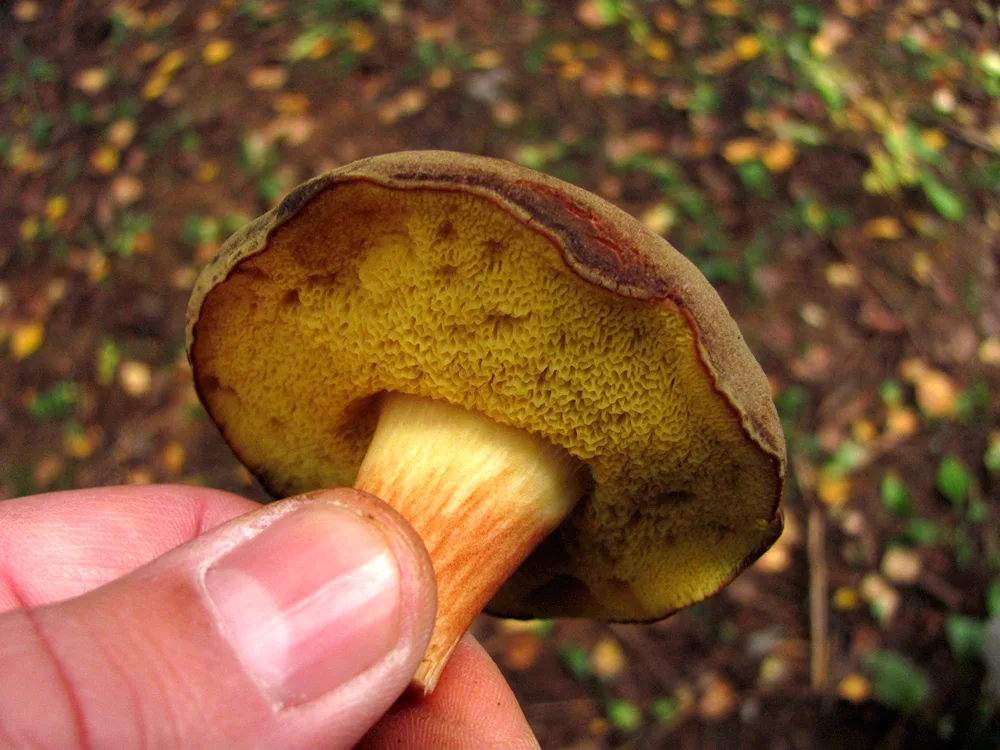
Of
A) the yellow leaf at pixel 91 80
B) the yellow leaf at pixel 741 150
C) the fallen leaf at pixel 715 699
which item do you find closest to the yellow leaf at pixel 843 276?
the yellow leaf at pixel 741 150

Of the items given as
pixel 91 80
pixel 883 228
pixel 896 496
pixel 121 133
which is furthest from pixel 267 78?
pixel 896 496

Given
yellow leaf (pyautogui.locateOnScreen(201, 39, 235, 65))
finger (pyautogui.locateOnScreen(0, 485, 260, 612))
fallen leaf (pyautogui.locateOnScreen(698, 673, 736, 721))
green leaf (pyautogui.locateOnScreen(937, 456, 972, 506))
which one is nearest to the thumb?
finger (pyautogui.locateOnScreen(0, 485, 260, 612))

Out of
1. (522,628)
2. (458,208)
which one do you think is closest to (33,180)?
(522,628)

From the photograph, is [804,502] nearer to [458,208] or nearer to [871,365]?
[871,365]

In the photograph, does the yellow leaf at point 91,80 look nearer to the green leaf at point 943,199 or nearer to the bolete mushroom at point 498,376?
the bolete mushroom at point 498,376

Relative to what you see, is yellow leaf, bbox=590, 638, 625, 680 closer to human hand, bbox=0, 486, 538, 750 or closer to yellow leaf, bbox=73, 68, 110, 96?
human hand, bbox=0, 486, 538, 750

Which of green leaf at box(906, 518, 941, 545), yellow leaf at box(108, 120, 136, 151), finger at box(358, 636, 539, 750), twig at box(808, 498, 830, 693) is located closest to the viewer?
finger at box(358, 636, 539, 750)
